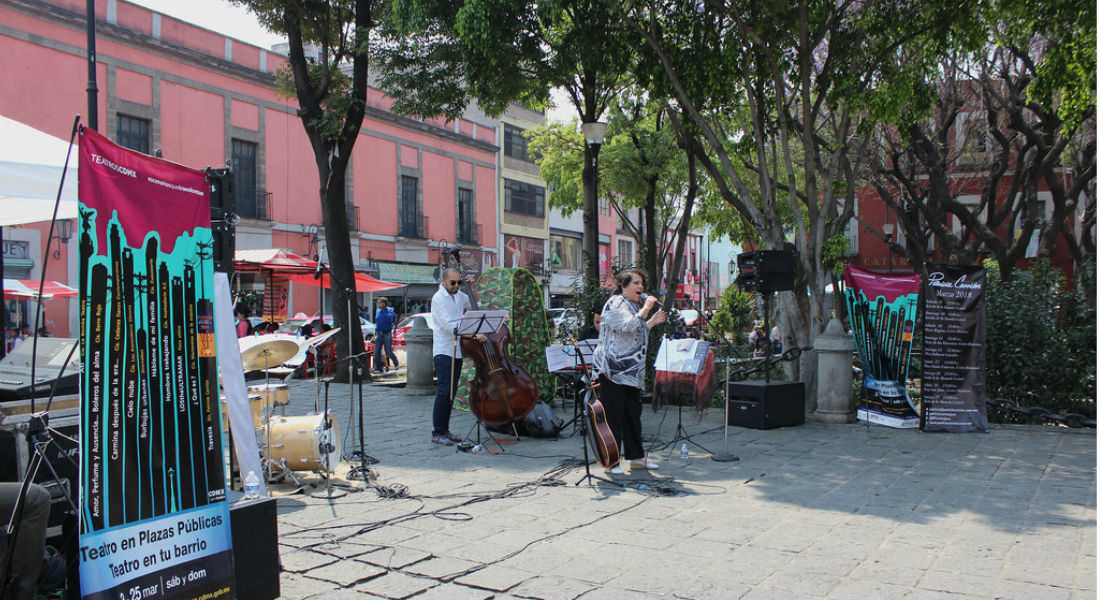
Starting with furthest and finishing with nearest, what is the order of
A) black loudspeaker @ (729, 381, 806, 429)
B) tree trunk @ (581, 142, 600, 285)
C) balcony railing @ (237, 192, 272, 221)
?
balcony railing @ (237, 192, 272, 221)
tree trunk @ (581, 142, 600, 285)
black loudspeaker @ (729, 381, 806, 429)

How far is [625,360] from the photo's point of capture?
21.9 feet

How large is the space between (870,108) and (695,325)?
7.50 metres

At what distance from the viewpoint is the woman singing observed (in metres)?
6.64

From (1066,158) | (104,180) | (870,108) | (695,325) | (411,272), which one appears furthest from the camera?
(411,272)

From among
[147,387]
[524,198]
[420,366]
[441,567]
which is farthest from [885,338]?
[524,198]

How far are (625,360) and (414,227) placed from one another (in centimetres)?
2729

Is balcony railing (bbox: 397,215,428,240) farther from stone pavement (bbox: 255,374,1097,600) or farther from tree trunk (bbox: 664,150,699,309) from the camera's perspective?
stone pavement (bbox: 255,374,1097,600)

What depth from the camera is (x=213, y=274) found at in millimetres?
3703

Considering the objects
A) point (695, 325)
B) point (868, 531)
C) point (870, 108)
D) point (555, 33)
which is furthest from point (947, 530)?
point (695, 325)

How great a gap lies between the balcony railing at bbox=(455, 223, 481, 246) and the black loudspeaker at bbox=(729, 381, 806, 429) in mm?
26586

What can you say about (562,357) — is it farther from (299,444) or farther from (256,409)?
(256,409)

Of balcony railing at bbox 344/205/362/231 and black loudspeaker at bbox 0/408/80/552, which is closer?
black loudspeaker at bbox 0/408/80/552

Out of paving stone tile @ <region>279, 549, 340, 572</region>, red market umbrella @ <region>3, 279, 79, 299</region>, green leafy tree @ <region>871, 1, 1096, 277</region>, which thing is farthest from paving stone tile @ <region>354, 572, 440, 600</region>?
red market umbrella @ <region>3, 279, 79, 299</region>

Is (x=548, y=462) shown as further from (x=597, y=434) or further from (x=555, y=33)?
(x=555, y=33)
